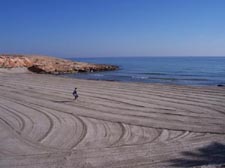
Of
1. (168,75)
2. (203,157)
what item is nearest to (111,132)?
(203,157)

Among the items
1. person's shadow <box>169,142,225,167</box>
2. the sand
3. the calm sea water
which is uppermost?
person's shadow <box>169,142,225,167</box>

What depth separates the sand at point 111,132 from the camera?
428 inches

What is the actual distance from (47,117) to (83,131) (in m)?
3.50

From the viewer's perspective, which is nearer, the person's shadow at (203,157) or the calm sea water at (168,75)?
the person's shadow at (203,157)

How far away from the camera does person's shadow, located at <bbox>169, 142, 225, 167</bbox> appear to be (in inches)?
410

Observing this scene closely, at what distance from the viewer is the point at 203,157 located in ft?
36.3

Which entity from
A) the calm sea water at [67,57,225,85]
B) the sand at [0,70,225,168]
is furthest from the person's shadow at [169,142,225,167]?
the calm sea water at [67,57,225,85]

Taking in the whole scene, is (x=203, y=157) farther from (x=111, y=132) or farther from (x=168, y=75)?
(x=168, y=75)

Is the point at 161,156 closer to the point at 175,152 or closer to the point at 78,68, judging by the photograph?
the point at 175,152

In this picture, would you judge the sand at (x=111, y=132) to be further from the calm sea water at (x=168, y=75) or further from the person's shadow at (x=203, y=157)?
the calm sea water at (x=168, y=75)

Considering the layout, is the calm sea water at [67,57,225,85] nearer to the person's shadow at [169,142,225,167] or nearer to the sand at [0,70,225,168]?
the sand at [0,70,225,168]

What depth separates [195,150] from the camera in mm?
11875

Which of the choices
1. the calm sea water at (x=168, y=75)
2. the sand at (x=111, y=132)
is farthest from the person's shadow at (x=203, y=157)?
the calm sea water at (x=168, y=75)

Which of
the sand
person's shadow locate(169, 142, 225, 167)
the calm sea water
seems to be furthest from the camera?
the calm sea water
